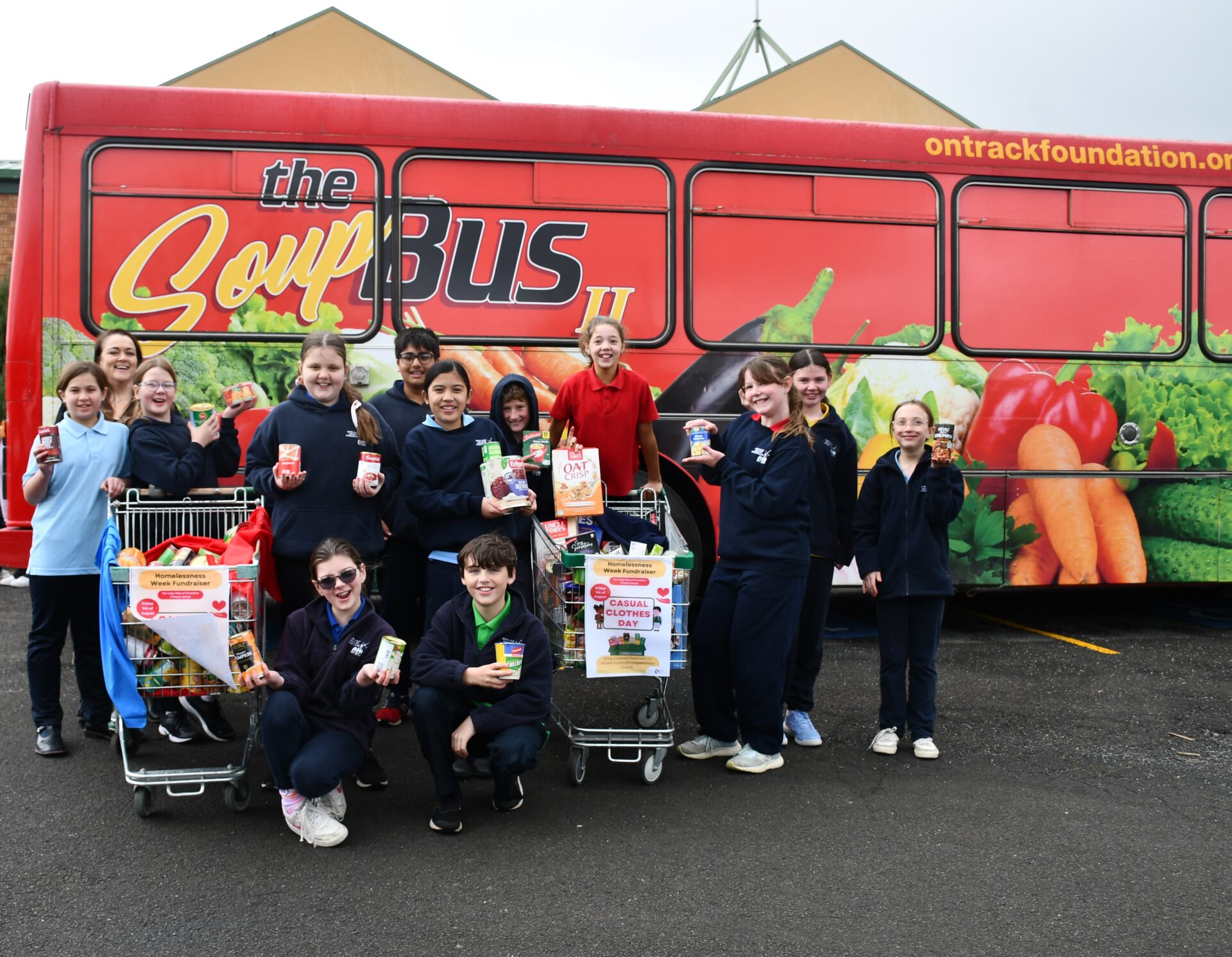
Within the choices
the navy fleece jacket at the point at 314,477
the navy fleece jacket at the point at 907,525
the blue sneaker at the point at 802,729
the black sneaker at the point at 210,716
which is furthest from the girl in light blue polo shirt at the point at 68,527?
the navy fleece jacket at the point at 907,525

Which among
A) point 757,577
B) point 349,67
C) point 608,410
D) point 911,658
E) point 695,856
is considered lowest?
point 695,856

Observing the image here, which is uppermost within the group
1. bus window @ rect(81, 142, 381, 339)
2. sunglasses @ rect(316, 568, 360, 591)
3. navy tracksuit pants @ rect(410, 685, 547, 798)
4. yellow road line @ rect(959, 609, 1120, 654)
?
bus window @ rect(81, 142, 381, 339)

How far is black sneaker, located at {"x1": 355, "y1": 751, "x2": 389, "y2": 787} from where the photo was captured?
432 cm

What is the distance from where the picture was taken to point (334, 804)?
391cm

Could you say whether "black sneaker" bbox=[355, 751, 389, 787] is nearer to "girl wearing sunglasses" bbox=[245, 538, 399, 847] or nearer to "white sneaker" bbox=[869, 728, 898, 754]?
"girl wearing sunglasses" bbox=[245, 538, 399, 847]

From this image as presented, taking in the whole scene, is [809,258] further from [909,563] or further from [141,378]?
[141,378]

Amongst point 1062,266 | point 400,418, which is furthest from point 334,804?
point 1062,266

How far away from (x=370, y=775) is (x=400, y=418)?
1840mm

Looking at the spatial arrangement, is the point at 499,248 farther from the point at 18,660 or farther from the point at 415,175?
the point at 18,660

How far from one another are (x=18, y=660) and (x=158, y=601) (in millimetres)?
3590

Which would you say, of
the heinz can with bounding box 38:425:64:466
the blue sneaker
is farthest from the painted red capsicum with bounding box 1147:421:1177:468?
the heinz can with bounding box 38:425:64:466

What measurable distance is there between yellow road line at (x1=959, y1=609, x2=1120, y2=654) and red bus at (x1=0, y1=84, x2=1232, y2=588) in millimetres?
500

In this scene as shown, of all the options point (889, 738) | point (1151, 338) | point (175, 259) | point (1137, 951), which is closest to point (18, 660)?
point (175, 259)

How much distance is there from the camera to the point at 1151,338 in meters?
7.52
